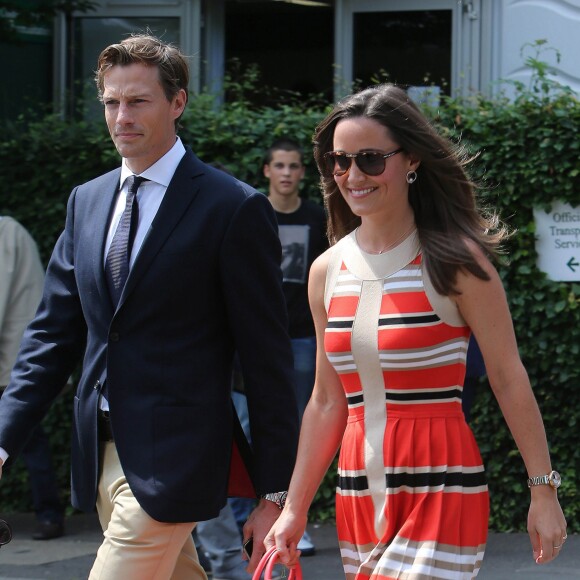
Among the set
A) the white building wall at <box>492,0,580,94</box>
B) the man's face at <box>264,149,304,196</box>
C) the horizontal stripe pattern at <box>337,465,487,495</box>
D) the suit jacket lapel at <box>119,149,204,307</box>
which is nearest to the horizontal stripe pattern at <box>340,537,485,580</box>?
the horizontal stripe pattern at <box>337,465,487,495</box>

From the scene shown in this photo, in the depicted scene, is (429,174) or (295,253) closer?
(429,174)

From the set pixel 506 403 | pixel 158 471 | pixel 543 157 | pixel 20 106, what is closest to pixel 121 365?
pixel 158 471

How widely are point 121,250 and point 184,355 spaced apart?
1.13 feet

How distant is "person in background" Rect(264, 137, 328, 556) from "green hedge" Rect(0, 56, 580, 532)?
16.2 inches

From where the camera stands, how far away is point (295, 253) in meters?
6.62

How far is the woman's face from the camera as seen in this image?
3211 millimetres

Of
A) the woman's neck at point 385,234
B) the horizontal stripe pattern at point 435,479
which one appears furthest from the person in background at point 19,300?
the horizontal stripe pattern at point 435,479

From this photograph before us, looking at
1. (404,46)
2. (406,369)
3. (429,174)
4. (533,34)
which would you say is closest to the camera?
(406,369)

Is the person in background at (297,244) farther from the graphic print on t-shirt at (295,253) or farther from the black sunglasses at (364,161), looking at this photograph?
the black sunglasses at (364,161)

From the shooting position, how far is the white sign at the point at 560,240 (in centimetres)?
692

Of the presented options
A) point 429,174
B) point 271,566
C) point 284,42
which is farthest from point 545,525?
point 284,42

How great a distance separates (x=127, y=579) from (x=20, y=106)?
7.22 meters

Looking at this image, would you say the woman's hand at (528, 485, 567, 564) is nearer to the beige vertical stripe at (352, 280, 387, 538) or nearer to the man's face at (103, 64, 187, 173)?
the beige vertical stripe at (352, 280, 387, 538)

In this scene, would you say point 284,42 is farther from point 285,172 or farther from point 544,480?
point 544,480
